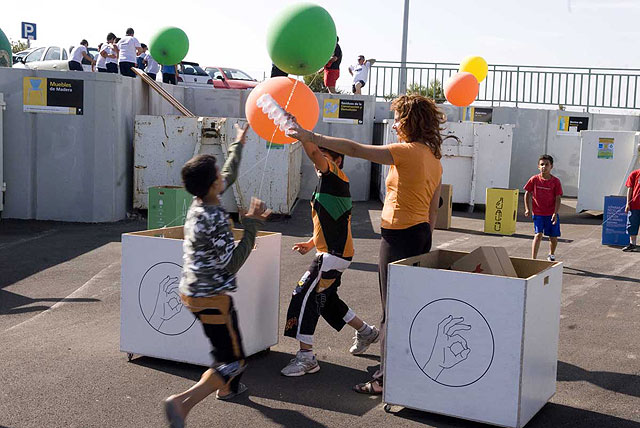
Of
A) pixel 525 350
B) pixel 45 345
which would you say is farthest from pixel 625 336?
pixel 45 345

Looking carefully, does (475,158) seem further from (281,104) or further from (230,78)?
(281,104)

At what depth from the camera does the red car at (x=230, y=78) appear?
2670 centimetres

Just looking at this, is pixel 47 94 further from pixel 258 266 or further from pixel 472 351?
pixel 472 351

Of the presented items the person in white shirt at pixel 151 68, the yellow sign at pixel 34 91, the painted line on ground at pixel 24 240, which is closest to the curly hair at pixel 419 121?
the painted line on ground at pixel 24 240

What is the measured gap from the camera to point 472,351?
4852 millimetres

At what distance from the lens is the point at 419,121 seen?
534 cm

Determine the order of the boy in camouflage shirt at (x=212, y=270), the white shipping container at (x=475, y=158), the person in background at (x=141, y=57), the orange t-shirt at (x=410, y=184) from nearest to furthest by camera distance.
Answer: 1. the boy in camouflage shirt at (x=212, y=270)
2. the orange t-shirt at (x=410, y=184)
3. the white shipping container at (x=475, y=158)
4. the person in background at (x=141, y=57)

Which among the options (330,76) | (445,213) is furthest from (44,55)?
(445,213)

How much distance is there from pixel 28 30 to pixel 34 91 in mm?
13133

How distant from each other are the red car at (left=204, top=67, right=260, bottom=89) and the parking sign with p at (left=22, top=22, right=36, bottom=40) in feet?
19.3

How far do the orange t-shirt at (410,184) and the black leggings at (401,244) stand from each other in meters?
0.04

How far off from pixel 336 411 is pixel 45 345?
2.87 metres

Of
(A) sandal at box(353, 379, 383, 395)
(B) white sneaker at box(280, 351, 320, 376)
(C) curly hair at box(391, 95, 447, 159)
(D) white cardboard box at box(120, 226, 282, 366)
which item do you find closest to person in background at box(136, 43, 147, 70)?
(D) white cardboard box at box(120, 226, 282, 366)

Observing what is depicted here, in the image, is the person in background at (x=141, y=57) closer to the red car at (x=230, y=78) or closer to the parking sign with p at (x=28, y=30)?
the red car at (x=230, y=78)
